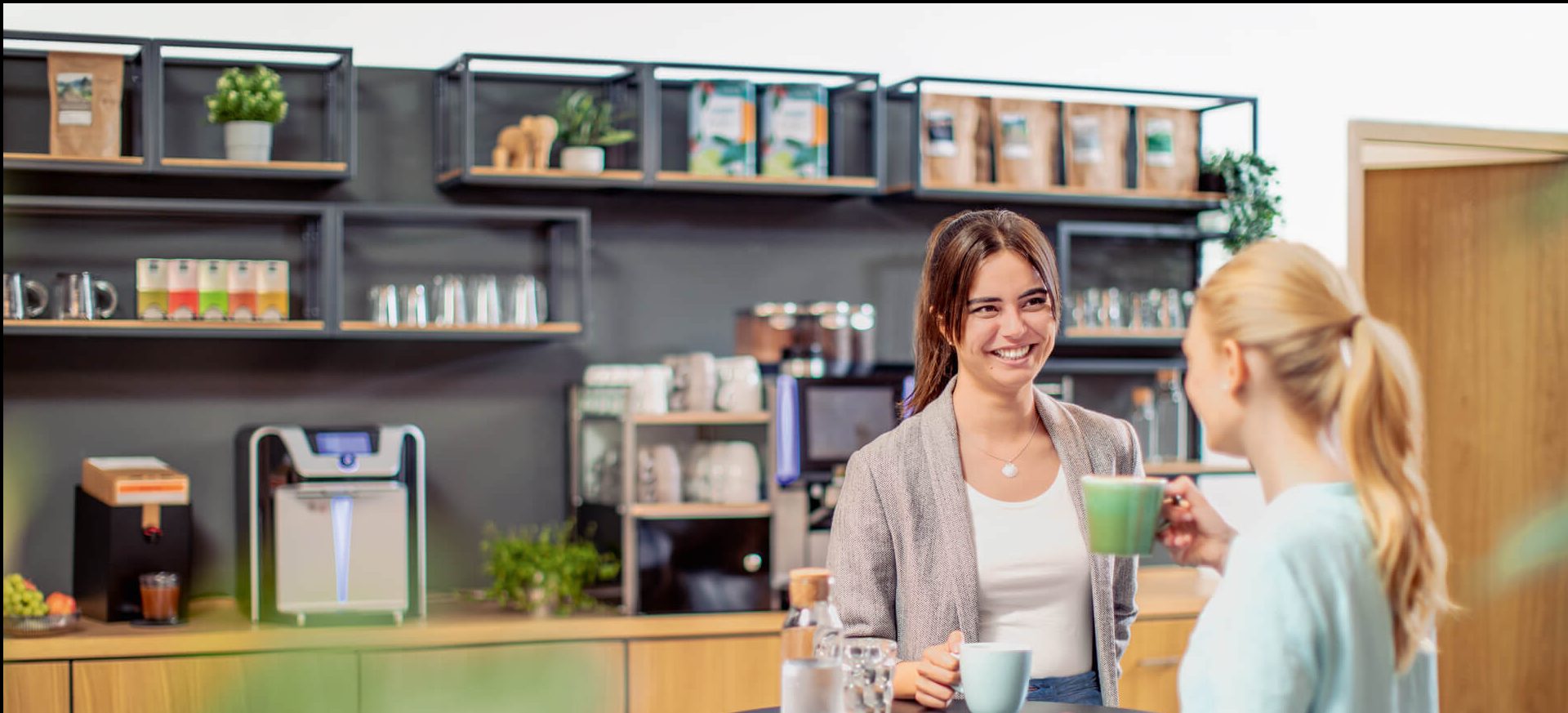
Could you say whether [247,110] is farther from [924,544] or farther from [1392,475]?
[1392,475]

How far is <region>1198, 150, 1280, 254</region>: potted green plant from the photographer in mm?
4418

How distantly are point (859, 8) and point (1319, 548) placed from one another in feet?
11.4

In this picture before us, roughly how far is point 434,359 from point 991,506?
7.93ft

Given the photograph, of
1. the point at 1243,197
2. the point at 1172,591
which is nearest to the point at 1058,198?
the point at 1243,197

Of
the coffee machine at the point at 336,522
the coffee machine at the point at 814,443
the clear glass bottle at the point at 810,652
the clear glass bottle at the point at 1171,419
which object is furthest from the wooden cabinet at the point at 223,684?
the clear glass bottle at the point at 1171,419

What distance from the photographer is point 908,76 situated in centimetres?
449

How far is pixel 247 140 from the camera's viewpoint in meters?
3.79

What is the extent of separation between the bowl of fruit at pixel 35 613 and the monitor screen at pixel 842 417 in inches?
68.9

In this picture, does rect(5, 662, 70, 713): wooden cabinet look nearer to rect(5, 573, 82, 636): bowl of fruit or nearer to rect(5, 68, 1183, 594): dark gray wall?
rect(5, 573, 82, 636): bowl of fruit

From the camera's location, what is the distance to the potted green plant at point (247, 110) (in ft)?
12.4

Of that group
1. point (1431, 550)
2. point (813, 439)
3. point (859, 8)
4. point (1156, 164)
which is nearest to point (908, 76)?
point (859, 8)

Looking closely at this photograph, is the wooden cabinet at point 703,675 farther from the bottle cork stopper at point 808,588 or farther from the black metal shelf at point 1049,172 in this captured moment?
the bottle cork stopper at point 808,588

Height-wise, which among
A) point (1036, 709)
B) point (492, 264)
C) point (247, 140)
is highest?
point (247, 140)

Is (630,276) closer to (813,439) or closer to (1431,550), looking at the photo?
(813,439)
